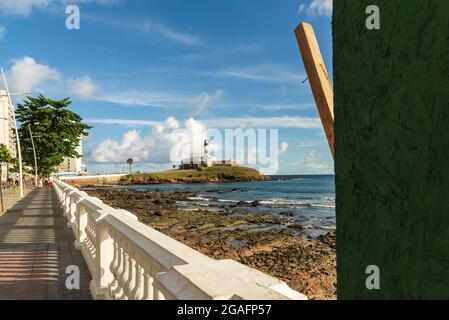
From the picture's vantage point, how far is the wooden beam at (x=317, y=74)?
212 centimetres

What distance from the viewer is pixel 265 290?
1564 mm

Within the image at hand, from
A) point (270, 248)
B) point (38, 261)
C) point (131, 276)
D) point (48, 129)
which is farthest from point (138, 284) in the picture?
point (48, 129)

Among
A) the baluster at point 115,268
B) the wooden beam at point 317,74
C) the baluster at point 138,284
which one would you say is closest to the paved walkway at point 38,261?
the baluster at point 115,268

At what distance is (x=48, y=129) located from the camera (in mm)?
41781

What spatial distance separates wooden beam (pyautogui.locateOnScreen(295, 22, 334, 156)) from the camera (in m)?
2.12

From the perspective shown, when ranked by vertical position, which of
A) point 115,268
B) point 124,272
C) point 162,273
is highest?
point 162,273

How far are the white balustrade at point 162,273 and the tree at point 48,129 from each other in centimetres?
4076

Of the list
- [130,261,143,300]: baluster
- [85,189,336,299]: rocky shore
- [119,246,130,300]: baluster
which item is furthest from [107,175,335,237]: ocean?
[130,261,143,300]: baluster

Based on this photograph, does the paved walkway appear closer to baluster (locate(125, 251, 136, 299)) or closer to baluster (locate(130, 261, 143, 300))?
baluster (locate(125, 251, 136, 299))

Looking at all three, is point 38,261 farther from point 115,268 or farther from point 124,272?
point 124,272

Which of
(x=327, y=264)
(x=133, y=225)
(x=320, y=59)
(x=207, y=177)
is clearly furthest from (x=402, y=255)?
(x=207, y=177)

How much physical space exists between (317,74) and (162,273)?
1441 mm

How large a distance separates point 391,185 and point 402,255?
0.63 feet
